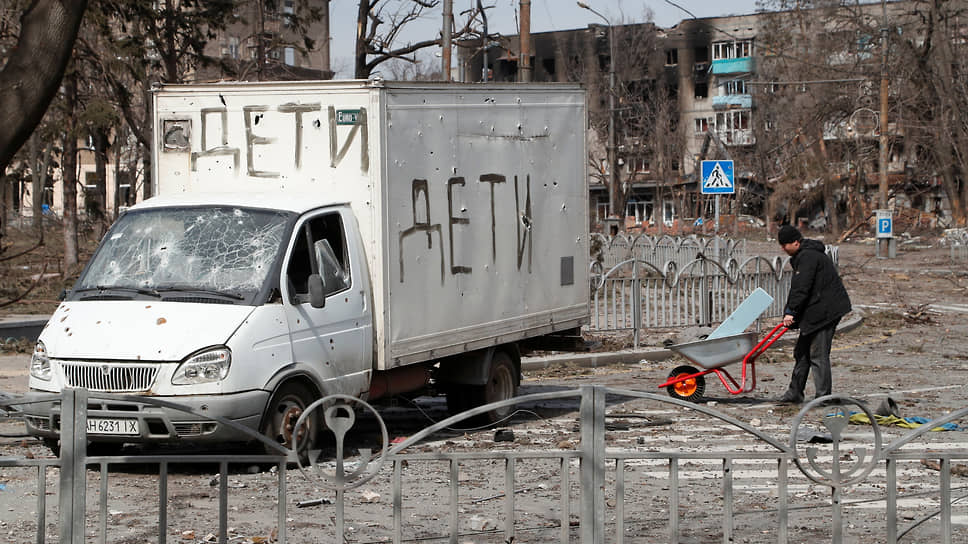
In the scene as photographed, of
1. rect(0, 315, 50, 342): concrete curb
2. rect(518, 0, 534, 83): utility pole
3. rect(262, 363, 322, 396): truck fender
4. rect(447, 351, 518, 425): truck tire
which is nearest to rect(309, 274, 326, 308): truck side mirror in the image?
rect(262, 363, 322, 396): truck fender

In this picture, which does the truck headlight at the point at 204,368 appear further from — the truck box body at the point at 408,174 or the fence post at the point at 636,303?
the fence post at the point at 636,303

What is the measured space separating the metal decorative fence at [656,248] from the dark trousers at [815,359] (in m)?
16.0

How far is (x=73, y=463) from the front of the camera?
5.03 m

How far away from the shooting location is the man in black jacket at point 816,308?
11.9 meters

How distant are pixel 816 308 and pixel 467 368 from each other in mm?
3488

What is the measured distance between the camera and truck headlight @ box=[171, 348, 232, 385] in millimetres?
8172

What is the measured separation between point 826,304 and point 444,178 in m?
4.09

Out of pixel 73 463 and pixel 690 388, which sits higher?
pixel 73 463

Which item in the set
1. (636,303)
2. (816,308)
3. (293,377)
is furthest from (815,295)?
(293,377)

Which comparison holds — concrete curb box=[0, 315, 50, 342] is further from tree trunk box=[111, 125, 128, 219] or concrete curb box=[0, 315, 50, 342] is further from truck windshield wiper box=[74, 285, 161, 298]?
tree trunk box=[111, 125, 128, 219]

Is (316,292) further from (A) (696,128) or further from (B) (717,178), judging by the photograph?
(A) (696,128)

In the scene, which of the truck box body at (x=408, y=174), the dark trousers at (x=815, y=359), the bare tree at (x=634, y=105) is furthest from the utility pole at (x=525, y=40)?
the bare tree at (x=634, y=105)

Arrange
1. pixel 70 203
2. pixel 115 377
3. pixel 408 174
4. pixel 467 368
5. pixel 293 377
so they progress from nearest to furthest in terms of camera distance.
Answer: pixel 115 377 → pixel 293 377 → pixel 408 174 → pixel 467 368 → pixel 70 203

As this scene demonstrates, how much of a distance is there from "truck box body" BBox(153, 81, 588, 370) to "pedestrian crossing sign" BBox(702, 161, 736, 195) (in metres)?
12.1
